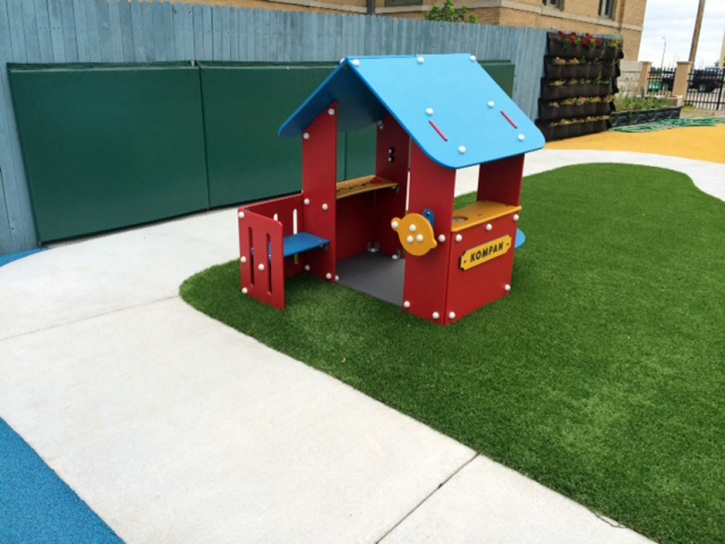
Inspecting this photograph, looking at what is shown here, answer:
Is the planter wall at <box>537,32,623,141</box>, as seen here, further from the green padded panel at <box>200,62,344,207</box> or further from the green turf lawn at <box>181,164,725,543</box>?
the green turf lawn at <box>181,164,725,543</box>

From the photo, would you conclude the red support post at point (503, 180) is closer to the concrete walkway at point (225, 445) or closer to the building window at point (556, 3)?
the concrete walkway at point (225, 445)

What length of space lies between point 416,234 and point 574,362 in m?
1.37

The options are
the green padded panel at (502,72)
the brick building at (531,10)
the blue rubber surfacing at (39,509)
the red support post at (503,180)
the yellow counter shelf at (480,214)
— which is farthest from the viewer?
the brick building at (531,10)

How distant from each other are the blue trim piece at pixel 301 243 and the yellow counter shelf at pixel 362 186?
412mm

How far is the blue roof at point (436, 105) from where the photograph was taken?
419 cm

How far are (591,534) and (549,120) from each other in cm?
1313

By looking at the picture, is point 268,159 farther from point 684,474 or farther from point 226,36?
point 684,474

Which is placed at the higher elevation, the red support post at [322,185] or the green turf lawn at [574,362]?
the red support post at [322,185]

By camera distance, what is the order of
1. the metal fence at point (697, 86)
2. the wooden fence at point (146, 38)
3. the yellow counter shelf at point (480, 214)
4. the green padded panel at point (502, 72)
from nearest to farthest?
the yellow counter shelf at point (480, 214), the wooden fence at point (146, 38), the green padded panel at point (502, 72), the metal fence at point (697, 86)

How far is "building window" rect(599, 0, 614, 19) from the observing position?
28.0m

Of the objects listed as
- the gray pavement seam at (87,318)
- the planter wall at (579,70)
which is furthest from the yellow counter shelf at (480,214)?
the planter wall at (579,70)

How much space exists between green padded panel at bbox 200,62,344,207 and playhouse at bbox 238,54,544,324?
2.46 metres

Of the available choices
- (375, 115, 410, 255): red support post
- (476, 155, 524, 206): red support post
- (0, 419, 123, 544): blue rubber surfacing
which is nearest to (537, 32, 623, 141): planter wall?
(375, 115, 410, 255): red support post

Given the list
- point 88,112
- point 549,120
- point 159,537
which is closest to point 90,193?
point 88,112
